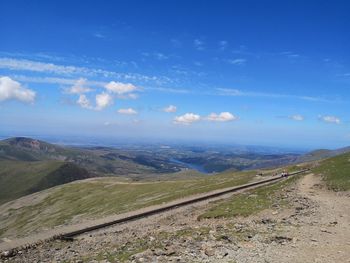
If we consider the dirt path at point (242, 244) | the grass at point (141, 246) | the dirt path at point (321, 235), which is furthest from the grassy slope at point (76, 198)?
the grass at point (141, 246)

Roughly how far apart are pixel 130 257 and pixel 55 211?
114279 millimetres

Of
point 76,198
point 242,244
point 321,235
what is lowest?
point 76,198

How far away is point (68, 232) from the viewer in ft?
135

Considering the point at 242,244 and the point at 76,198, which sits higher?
the point at 242,244

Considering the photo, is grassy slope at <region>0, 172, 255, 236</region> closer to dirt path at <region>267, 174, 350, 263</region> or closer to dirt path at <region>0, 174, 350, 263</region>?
dirt path at <region>267, 174, 350, 263</region>

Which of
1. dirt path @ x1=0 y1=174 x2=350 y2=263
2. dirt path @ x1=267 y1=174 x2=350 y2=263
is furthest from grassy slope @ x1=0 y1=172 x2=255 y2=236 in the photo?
dirt path @ x1=0 y1=174 x2=350 y2=263

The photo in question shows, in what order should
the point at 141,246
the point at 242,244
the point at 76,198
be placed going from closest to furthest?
the point at 242,244 → the point at 141,246 → the point at 76,198

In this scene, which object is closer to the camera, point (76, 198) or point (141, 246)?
point (141, 246)

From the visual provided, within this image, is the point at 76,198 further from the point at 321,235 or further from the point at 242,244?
the point at 242,244

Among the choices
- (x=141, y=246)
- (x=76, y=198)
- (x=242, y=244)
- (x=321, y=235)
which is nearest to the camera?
(x=242, y=244)

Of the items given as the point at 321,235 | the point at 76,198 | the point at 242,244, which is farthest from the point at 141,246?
the point at 76,198

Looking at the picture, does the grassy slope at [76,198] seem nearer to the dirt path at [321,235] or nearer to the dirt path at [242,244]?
the dirt path at [321,235]

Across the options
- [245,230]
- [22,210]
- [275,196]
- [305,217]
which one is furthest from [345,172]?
[22,210]

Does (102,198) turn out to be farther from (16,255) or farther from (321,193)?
(16,255)
